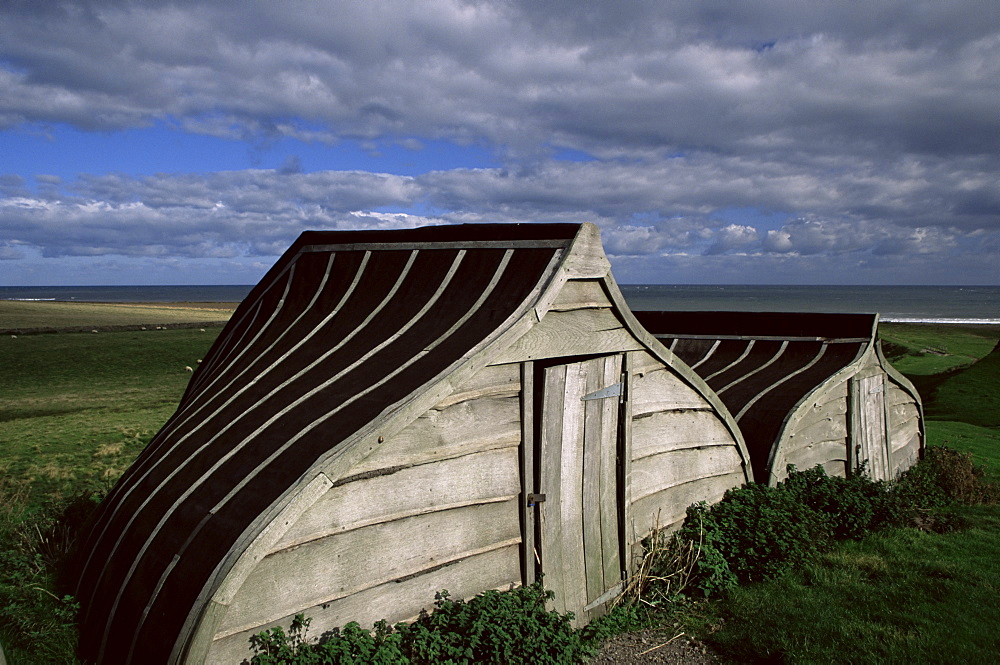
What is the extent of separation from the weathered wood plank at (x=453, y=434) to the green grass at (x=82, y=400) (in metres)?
7.25

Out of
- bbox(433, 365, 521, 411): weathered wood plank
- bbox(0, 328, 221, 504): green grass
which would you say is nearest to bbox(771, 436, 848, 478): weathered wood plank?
bbox(433, 365, 521, 411): weathered wood plank

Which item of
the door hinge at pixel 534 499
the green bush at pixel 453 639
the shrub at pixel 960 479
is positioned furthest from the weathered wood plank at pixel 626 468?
the shrub at pixel 960 479

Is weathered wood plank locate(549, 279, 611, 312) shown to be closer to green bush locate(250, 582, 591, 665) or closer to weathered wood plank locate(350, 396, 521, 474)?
weathered wood plank locate(350, 396, 521, 474)

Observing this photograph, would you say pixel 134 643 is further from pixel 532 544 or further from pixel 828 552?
pixel 828 552

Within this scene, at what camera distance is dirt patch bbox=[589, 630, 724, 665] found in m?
6.28

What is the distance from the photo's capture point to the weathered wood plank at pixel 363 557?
Answer: 14.6 ft

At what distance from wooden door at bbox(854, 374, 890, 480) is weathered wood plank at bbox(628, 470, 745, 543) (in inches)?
136

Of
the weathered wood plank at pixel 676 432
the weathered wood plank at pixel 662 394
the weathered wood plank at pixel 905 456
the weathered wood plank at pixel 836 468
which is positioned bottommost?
the weathered wood plank at pixel 905 456

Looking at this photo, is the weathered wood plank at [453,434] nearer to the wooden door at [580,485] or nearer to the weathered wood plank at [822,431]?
the wooden door at [580,485]

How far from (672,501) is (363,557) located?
413 centimetres

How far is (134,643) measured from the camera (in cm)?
441

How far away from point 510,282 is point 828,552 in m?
5.64

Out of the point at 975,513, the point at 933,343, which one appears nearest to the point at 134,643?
the point at 975,513

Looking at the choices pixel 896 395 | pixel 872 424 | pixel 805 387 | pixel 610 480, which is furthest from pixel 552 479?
pixel 896 395
